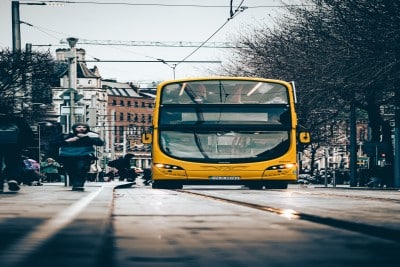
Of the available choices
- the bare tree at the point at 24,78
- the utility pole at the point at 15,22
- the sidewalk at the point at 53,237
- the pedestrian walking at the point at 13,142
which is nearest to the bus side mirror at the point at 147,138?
the pedestrian walking at the point at 13,142

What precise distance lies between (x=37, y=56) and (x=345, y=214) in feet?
148

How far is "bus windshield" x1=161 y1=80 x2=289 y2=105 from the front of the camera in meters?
22.6

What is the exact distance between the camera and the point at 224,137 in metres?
22.5

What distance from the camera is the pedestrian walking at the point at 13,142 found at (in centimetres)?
1727

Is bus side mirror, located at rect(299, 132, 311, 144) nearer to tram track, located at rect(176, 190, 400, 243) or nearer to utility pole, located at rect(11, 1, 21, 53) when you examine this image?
tram track, located at rect(176, 190, 400, 243)

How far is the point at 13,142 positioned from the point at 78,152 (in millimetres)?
3244

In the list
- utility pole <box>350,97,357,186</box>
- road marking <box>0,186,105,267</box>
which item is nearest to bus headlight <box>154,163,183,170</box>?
road marking <box>0,186,105,267</box>

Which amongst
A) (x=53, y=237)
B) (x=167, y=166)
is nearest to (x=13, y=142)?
(x=167, y=166)

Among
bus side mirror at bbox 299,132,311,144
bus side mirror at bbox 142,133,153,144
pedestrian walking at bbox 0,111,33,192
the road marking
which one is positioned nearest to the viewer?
the road marking

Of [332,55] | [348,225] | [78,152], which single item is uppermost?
[332,55]

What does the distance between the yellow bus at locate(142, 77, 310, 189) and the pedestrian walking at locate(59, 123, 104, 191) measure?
2.16 metres

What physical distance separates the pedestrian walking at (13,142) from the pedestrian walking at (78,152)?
6.87 feet

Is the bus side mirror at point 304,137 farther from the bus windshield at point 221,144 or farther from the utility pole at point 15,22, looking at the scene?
the utility pole at point 15,22

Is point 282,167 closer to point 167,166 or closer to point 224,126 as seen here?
point 224,126
